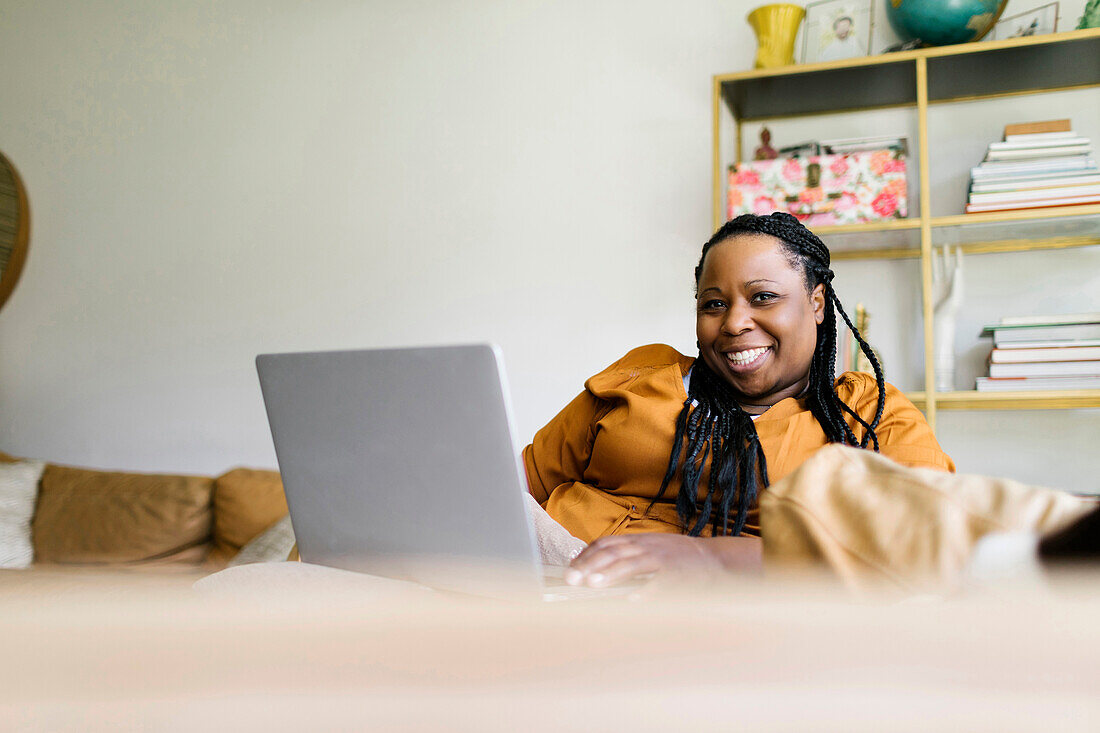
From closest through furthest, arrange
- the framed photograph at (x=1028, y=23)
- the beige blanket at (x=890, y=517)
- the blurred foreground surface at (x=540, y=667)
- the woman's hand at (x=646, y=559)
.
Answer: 1. the blurred foreground surface at (x=540, y=667)
2. the beige blanket at (x=890, y=517)
3. the woman's hand at (x=646, y=559)
4. the framed photograph at (x=1028, y=23)

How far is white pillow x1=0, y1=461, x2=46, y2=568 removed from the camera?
2463 mm

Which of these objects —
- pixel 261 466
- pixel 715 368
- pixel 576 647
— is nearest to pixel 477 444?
pixel 576 647

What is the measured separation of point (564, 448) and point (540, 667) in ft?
4.09

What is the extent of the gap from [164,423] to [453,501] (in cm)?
239

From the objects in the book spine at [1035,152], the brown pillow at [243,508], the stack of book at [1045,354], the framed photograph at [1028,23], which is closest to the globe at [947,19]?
the framed photograph at [1028,23]

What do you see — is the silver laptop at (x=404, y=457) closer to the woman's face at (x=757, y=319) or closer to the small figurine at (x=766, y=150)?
the woman's face at (x=757, y=319)

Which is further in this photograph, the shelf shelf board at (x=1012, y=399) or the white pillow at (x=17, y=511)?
the white pillow at (x=17, y=511)

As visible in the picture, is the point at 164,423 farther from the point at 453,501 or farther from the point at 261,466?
the point at 453,501

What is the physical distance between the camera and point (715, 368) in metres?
1.46

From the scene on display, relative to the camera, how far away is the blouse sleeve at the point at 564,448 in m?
1.49

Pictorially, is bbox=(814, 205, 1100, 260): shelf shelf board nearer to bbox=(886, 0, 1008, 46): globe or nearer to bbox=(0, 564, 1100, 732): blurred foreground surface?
bbox=(886, 0, 1008, 46): globe

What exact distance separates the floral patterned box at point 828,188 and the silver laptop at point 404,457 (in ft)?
4.60

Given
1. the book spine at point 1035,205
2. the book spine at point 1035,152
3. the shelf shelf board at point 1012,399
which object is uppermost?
the book spine at point 1035,152

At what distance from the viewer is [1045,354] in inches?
73.4
